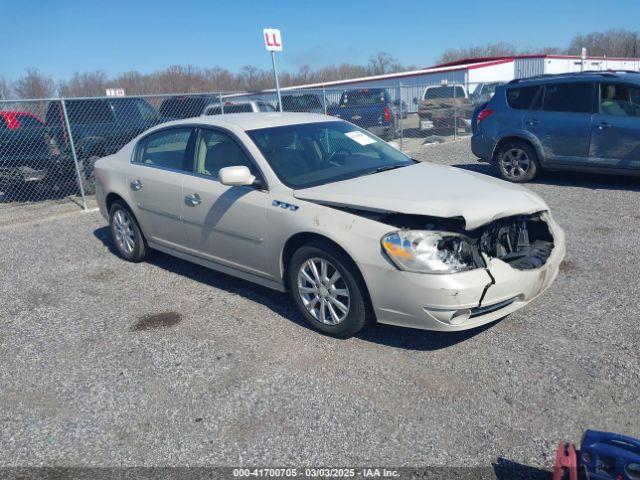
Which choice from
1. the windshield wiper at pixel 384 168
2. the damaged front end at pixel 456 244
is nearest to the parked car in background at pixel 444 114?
the windshield wiper at pixel 384 168

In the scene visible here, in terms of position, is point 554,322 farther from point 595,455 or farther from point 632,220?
point 632,220

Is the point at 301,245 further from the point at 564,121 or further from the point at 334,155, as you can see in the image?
the point at 564,121

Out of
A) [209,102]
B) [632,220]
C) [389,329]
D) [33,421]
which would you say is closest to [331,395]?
[389,329]

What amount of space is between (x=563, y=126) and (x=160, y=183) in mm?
6282

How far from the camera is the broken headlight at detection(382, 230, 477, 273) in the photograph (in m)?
3.46

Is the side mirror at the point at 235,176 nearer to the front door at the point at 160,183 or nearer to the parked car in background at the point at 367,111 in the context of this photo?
the front door at the point at 160,183

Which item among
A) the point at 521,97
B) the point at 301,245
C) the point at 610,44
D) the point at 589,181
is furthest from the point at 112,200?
the point at 610,44

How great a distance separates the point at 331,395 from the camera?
11.0ft

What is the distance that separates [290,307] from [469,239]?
1705 millimetres

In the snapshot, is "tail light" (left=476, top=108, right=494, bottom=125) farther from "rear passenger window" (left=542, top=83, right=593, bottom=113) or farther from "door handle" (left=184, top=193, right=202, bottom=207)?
"door handle" (left=184, top=193, right=202, bottom=207)

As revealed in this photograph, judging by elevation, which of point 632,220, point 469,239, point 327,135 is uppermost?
point 327,135

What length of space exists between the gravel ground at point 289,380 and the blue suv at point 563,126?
333cm

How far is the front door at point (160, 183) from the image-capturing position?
511 centimetres

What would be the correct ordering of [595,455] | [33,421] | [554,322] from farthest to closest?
[554,322] < [33,421] < [595,455]
